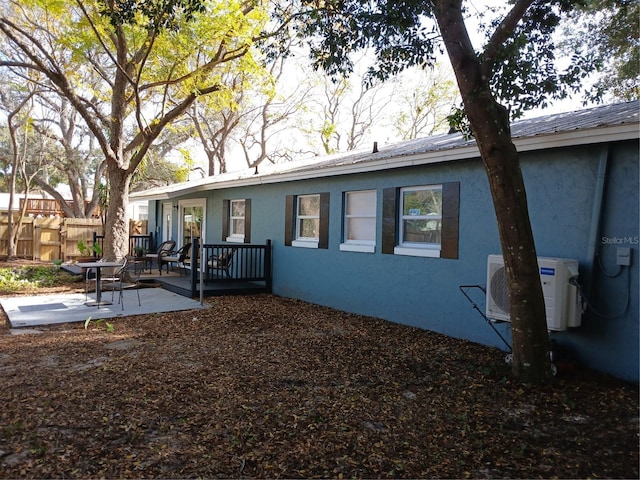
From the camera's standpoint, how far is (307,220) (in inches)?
388

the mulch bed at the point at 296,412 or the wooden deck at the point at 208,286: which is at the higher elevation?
the wooden deck at the point at 208,286

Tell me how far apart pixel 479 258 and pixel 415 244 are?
4.23 feet

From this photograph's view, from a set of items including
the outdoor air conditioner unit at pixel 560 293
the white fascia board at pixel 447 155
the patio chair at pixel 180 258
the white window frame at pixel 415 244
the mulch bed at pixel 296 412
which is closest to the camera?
the mulch bed at pixel 296 412

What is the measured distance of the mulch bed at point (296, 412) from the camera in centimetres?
297

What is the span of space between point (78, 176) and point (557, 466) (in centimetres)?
2680

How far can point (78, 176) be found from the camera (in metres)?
25.1

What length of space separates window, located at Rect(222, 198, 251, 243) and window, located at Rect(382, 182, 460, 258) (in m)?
5.01

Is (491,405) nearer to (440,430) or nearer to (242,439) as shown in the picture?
(440,430)

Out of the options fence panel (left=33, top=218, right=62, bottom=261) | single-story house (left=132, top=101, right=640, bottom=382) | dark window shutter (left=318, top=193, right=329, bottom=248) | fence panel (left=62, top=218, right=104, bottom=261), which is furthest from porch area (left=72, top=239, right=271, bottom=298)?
fence panel (left=33, top=218, right=62, bottom=261)

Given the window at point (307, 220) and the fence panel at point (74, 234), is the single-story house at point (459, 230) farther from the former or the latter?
the fence panel at point (74, 234)

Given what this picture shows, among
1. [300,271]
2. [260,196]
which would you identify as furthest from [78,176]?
[300,271]

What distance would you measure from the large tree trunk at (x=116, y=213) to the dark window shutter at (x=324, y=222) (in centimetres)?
537

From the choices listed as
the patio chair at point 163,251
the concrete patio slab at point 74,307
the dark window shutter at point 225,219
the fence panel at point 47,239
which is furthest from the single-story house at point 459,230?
the fence panel at point 47,239

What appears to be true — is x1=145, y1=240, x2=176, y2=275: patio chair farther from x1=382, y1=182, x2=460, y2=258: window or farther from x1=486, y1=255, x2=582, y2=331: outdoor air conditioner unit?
x1=486, y1=255, x2=582, y2=331: outdoor air conditioner unit
